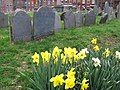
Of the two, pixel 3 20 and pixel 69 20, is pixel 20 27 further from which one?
pixel 69 20

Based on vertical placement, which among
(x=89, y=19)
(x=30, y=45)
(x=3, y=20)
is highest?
(x=3, y=20)

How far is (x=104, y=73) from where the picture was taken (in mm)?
4480

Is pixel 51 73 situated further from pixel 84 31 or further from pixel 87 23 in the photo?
pixel 87 23

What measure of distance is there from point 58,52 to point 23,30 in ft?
13.6

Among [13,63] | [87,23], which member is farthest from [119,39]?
[13,63]

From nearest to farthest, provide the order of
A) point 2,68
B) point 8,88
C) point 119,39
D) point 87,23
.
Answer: point 8,88 < point 2,68 < point 119,39 < point 87,23

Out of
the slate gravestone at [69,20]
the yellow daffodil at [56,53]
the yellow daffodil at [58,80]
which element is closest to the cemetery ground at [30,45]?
the slate gravestone at [69,20]

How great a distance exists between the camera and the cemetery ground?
6.18 metres

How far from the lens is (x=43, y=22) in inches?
364

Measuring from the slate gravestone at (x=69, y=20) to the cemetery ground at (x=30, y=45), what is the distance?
0.40 meters

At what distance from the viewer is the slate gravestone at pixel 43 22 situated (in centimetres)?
902

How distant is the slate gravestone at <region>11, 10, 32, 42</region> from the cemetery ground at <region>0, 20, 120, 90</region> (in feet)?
0.57

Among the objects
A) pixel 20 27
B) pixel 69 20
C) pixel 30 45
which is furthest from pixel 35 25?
pixel 69 20

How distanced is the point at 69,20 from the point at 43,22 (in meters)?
2.29
